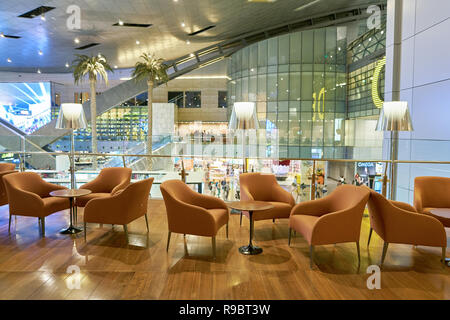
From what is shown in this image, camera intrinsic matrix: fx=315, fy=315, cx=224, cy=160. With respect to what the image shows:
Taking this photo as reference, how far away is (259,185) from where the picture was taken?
5074mm

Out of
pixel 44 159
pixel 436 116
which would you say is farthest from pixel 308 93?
pixel 44 159

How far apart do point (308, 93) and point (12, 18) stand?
14006mm

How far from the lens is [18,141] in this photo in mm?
9508

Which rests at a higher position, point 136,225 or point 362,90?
point 362,90

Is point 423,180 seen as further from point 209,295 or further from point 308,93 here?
point 308,93

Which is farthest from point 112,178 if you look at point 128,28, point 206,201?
point 128,28

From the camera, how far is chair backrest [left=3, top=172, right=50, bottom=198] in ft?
15.1

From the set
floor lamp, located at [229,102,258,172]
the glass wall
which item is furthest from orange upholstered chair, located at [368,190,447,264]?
the glass wall

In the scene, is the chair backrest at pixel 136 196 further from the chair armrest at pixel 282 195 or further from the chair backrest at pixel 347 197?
the chair backrest at pixel 347 197

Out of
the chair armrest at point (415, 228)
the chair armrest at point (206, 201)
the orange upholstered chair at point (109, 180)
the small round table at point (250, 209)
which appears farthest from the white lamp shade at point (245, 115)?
the chair armrest at point (415, 228)

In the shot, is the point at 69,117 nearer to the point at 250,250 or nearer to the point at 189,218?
the point at 189,218

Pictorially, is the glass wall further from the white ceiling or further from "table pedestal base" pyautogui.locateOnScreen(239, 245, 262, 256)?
"table pedestal base" pyautogui.locateOnScreen(239, 245, 262, 256)

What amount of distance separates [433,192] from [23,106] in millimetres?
25459

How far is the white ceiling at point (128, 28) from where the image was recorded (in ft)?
40.3
